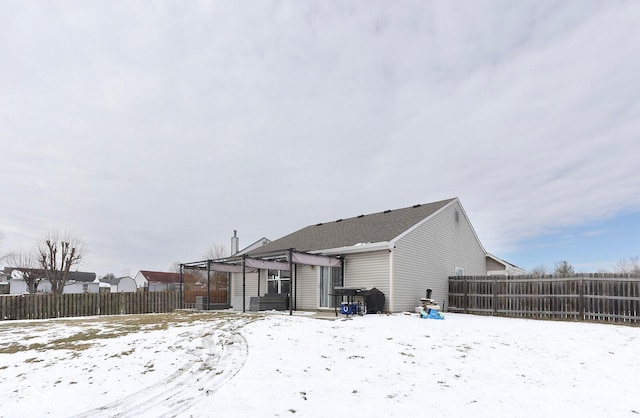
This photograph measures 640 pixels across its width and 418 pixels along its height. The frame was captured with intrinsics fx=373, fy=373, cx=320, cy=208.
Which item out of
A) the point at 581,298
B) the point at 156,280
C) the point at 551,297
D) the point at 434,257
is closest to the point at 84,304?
the point at 434,257

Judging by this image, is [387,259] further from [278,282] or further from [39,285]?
[39,285]

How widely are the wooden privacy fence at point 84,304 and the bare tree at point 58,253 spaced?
41.3ft

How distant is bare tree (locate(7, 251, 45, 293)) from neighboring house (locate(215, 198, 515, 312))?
3108cm

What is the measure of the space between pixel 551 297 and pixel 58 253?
33.2 metres

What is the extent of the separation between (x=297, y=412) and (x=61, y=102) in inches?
605

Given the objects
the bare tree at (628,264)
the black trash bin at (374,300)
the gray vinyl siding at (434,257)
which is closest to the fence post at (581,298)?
the gray vinyl siding at (434,257)

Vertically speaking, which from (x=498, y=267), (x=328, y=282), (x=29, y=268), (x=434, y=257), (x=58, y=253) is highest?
(x=434, y=257)

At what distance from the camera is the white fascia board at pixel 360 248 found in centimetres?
1531

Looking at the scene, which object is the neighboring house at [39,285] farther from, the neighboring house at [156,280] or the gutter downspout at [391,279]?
the gutter downspout at [391,279]

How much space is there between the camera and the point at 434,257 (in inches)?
696

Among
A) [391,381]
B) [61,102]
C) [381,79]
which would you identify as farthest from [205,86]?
[391,381]

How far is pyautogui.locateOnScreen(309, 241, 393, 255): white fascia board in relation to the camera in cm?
1531

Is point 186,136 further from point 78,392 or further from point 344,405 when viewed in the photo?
point 344,405

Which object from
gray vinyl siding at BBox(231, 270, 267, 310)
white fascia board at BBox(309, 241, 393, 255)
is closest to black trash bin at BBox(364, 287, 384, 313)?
white fascia board at BBox(309, 241, 393, 255)
